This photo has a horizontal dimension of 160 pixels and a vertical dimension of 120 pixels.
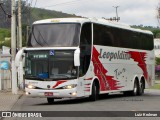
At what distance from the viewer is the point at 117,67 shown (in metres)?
29.5

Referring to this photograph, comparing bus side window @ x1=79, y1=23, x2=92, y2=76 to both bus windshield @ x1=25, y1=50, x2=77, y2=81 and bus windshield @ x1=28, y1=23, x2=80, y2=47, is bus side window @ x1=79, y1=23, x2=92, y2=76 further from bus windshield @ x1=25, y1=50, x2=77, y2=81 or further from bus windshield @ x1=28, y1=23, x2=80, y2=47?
bus windshield @ x1=25, y1=50, x2=77, y2=81

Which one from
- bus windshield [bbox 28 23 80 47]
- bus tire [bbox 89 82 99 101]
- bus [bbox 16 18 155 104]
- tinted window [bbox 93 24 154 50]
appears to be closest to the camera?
bus [bbox 16 18 155 104]

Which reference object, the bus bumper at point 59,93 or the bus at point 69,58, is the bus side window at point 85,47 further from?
the bus bumper at point 59,93

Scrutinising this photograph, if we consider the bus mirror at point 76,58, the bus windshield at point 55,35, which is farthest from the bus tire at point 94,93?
the bus windshield at point 55,35

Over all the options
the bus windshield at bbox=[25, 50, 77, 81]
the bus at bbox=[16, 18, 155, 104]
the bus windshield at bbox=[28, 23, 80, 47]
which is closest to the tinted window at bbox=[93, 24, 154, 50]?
the bus at bbox=[16, 18, 155, 104]

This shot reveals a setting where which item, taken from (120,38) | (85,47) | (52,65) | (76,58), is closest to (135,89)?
(120,38)

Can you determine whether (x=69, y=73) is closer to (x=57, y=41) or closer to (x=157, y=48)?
(x=57, y=41)

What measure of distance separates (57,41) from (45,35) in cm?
76

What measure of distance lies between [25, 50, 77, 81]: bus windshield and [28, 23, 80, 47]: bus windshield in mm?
437

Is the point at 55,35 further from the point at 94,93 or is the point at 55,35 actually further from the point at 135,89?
the point at 135,89

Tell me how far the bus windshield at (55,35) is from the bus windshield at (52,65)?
17.2 inches

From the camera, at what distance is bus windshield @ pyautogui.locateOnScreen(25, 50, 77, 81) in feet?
77.9

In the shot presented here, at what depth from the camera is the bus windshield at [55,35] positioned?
2400 centimetres

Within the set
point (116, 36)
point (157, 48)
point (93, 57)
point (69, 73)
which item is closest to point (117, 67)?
point (116, 36)
